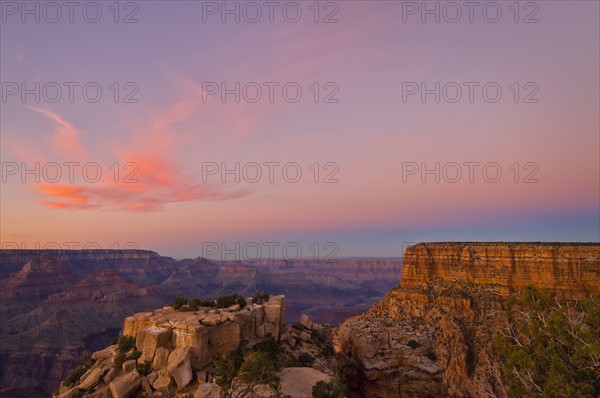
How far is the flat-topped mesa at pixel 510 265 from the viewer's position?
52.6 metres

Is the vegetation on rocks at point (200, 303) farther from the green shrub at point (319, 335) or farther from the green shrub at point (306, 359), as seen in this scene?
the green shrub at point (319, 335)

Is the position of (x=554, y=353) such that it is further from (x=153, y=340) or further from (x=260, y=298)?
(x=260, y=298)

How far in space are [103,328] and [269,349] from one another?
15586 centimetres

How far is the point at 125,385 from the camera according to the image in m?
25.4

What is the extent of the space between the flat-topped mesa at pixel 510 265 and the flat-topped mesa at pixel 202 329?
35.2m

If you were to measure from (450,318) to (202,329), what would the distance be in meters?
42.4

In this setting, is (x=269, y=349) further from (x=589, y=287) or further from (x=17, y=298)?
(x=17, y=298)

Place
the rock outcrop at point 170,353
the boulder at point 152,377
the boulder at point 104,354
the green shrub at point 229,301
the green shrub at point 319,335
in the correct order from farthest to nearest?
the green shrub at point 319,335 < the green shrub at point 229,301 < the boulder at point 104,354 < the boulder at point 152,377 < the rock outcrop at point 170,353

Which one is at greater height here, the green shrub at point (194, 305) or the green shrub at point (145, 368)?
the green shrub at point (194, 305)

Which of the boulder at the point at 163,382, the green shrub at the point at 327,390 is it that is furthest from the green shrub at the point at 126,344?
the green shrub at the point at 327,390

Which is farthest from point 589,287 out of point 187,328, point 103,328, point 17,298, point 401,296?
point 17,298

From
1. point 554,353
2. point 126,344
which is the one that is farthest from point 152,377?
point 554,353

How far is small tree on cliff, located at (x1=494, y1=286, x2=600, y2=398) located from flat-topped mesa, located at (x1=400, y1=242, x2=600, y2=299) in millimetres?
27609

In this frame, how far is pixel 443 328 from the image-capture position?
54.4m
